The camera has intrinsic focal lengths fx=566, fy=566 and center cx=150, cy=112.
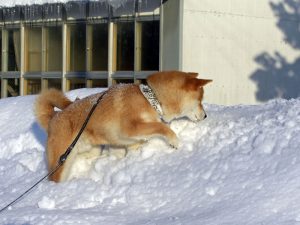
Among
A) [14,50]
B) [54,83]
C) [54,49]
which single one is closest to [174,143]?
[54,83]

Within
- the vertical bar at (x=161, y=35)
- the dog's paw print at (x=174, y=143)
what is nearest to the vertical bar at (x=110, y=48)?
the vertical bar at (x=161, y=35)

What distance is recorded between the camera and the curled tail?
646cm

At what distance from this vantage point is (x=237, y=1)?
1206cm

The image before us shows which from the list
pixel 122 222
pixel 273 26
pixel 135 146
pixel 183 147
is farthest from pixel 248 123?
pixel 273 26

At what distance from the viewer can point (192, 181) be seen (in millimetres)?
4867

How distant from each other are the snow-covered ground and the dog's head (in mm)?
210

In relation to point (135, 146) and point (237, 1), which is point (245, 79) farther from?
point (135, 146)

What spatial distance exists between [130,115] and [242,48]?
7.05m

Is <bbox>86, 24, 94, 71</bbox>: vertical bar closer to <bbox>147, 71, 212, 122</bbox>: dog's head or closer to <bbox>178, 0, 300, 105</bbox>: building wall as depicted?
<bbox>178, 0, 300, 105</bbox>: building wall

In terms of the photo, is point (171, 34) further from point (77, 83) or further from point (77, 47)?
point (77, 83)

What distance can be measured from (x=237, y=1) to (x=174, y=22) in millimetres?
1513

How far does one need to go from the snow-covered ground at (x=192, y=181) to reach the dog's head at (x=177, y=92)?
0.21 meters

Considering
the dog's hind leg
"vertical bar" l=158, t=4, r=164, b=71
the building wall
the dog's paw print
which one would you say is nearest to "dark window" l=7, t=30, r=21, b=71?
"vertical bar" l=158, t=4, r=164, b=71

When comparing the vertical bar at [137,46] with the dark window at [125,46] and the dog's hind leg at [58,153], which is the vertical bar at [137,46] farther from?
the dog's hind leg at [58,153]
